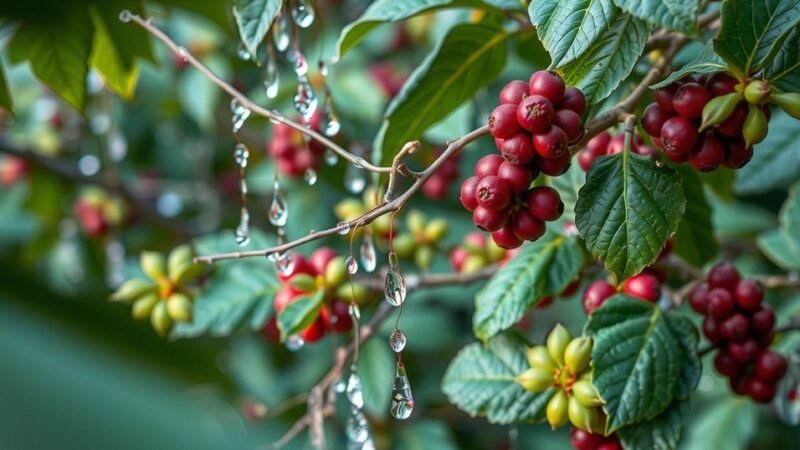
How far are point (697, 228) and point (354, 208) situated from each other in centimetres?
50

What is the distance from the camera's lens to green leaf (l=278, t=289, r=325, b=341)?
3.43ft

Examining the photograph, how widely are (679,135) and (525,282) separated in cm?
30

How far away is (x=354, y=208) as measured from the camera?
1.35 m

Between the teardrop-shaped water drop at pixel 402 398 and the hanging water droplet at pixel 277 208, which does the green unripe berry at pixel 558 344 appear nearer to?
the teardrop-shaped water drop at pixel 402 398

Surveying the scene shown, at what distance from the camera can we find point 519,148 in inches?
28.8

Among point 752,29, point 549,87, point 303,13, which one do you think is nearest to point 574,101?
point 549,87

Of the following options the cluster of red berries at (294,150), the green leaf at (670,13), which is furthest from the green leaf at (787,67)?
the cluster of red berries at (294,150)

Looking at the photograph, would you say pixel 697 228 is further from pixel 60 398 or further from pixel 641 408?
pixel 60 398

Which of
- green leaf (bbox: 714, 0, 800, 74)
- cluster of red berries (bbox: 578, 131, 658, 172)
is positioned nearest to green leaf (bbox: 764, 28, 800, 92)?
green leaf (bbox: 714, 0, 800, 74)

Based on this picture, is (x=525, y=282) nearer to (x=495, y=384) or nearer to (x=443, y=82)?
(x=495, y=384)

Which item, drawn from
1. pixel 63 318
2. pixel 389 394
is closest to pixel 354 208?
pixel 389 394

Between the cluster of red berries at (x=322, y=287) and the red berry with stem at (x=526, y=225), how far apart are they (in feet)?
1.28

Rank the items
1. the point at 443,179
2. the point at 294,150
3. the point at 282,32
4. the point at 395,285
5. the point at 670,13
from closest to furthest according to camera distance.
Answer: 1. the point at 670,13
2. the point at 395,285
3. the point at 282,32
4. the point at 294,150
5. the point at 443,179

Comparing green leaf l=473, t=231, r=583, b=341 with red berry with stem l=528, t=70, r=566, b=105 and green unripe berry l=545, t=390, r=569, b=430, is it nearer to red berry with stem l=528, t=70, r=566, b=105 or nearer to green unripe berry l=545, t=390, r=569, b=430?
green unripe berry l=545, t=390, r=569, b=430
